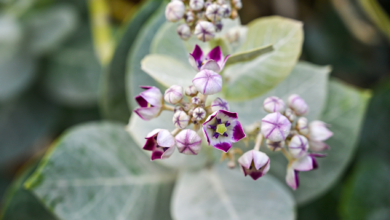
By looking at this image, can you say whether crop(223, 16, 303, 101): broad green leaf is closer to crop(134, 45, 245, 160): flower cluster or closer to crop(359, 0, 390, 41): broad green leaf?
crop(134, 45, 245, 160): flower cluster

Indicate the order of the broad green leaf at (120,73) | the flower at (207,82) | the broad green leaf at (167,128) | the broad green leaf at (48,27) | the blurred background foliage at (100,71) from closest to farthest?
1. the flower at (207,82)
2. the broad green leaf at (167,128)
3. the broad green leaf at (120,73)
4. the blurred background foliage at (100,71)
5. the broad green leaf at (48,27)

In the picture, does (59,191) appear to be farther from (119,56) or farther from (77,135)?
(119,56)

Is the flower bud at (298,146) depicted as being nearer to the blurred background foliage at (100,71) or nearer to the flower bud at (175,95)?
the flower bud at (175,95)

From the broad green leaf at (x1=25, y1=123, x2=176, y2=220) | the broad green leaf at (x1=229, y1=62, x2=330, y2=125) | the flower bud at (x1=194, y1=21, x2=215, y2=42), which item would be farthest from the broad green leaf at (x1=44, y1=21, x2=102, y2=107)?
the flower bud at (x1=194, y1=21, x2=215, y2=42)

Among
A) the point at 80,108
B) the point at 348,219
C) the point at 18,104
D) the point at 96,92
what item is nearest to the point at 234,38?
the point at 348,219

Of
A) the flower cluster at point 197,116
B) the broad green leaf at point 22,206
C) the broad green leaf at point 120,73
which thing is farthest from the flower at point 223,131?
the broad green leaf at point 22,206

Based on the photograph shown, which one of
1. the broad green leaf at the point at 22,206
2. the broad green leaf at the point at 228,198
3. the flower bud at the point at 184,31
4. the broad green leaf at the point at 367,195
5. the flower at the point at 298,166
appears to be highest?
the flower bud at the point at 184,31
